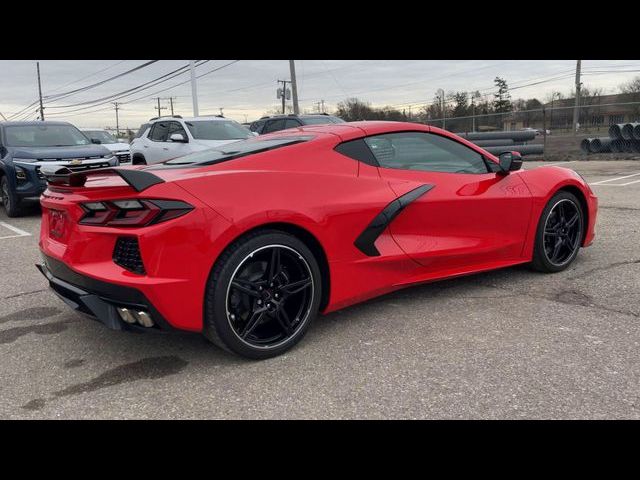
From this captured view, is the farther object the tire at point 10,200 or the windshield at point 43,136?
the windshield at point 43,136

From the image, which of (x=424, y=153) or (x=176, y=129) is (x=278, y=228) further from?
(x=176, y=129)

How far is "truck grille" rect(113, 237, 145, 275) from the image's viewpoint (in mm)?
2738

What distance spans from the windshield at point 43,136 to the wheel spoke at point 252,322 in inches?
321

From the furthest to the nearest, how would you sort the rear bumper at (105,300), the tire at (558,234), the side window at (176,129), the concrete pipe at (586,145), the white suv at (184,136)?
the concrete pipe at (586,145) → the side window at (176,129) → the white suv at (184,136) → the tire at (558,234) → the rear bumper at (105,300)

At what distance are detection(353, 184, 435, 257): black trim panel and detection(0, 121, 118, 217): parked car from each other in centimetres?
612

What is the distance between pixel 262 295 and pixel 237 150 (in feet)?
3.66

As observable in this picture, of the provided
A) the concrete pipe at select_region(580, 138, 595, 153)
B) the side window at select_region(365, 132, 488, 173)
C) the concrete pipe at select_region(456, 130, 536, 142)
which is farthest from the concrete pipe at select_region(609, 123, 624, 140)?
the side window at select_region(365, 132, 488, 173)

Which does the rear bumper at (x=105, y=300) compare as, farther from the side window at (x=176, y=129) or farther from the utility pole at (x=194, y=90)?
the utility pole at (x=194, y=90)

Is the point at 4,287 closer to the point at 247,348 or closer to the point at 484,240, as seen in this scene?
the point at 247,348

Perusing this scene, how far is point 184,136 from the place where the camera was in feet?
35.4

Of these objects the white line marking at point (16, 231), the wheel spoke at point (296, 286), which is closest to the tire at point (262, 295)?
the wheel spoke at point (296, 286)

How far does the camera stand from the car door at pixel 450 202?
3.67 metres

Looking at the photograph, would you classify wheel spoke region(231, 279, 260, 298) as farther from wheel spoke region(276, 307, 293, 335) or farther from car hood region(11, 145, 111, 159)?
car hood region(11, 145, 111, 159)

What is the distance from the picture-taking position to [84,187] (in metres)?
2.95
